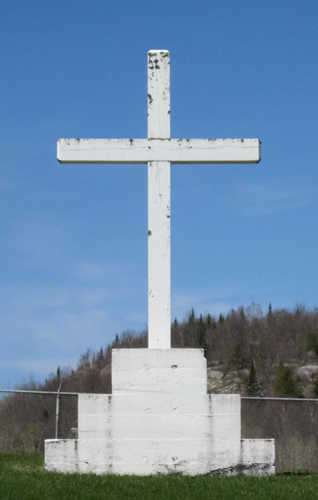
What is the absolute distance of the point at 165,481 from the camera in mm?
9602

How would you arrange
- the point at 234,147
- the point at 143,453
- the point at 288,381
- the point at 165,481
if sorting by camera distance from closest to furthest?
the point at 165,481 → the point at 143,453 → the point at 234,147 → the point at 288,381

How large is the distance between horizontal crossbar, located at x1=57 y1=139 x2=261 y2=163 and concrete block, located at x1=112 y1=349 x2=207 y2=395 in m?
2.61

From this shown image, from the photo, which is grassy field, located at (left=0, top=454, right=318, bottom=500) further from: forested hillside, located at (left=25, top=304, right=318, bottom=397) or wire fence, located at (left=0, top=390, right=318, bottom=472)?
forested hillside, located at (left=25, top=304, right=318, bottom=397)

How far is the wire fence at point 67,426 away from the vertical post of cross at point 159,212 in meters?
7.06

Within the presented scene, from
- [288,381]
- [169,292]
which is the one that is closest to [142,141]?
[169,292]

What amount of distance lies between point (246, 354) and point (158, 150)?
4795cm

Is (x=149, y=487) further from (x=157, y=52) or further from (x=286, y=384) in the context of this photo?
(x=286, y=384)

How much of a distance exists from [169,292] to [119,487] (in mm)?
2588

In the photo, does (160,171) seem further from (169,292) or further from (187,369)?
(187,369)

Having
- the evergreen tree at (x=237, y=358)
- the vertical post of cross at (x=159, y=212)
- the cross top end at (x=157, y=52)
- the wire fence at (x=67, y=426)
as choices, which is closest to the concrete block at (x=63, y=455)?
the vertical post of cross at (x=159, y=212)

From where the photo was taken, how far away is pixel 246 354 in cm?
5759

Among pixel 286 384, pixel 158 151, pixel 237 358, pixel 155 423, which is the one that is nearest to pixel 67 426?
pixel 155 423

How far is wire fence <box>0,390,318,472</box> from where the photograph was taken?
695 inches

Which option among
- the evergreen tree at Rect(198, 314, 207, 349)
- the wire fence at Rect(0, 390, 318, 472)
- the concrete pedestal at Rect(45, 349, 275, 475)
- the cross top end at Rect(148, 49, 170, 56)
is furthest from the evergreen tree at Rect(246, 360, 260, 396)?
the cross top end at Rect(148, 49, 170, 56)
